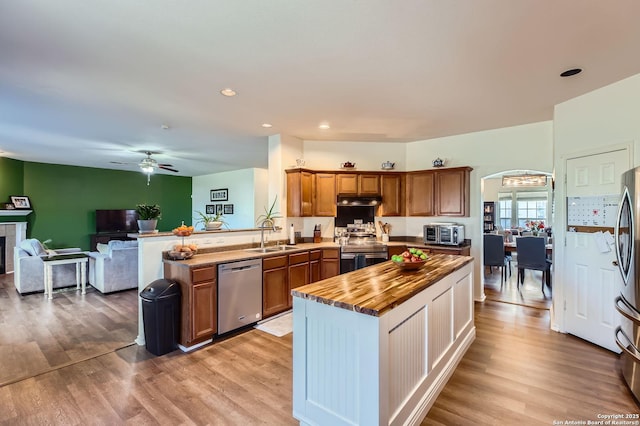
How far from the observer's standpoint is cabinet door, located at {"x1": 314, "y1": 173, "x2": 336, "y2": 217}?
204 inches

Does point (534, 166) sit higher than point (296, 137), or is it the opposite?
point (296, 137)

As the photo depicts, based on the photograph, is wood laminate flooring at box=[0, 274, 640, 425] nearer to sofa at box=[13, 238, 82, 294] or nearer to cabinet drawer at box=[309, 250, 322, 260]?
cabinet drawer at box=[309, 250, 322, 260]

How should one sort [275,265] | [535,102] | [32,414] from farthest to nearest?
[275,265], [535,102], [32,414]

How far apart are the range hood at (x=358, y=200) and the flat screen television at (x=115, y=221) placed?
705 cm

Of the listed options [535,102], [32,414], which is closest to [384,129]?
[535,102]

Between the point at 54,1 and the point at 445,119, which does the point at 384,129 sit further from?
the point at 54,1

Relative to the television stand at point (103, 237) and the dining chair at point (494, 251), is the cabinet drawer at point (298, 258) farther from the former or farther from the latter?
the television stand at point (103, 237)

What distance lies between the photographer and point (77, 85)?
3.02m

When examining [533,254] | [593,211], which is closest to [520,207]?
[533,254]

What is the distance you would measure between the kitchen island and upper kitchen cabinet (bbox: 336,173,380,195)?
2.95 m

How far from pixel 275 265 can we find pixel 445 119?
308 cm

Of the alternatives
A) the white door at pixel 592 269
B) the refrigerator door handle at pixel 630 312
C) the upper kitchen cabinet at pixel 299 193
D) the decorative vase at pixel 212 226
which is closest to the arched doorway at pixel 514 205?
the white door at pixel 592 269

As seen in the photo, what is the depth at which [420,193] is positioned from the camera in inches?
208

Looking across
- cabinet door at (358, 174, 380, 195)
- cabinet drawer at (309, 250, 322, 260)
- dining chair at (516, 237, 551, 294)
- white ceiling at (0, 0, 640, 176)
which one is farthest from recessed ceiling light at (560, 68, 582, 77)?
cabinet drawer at (309, 250, 322, 260)
